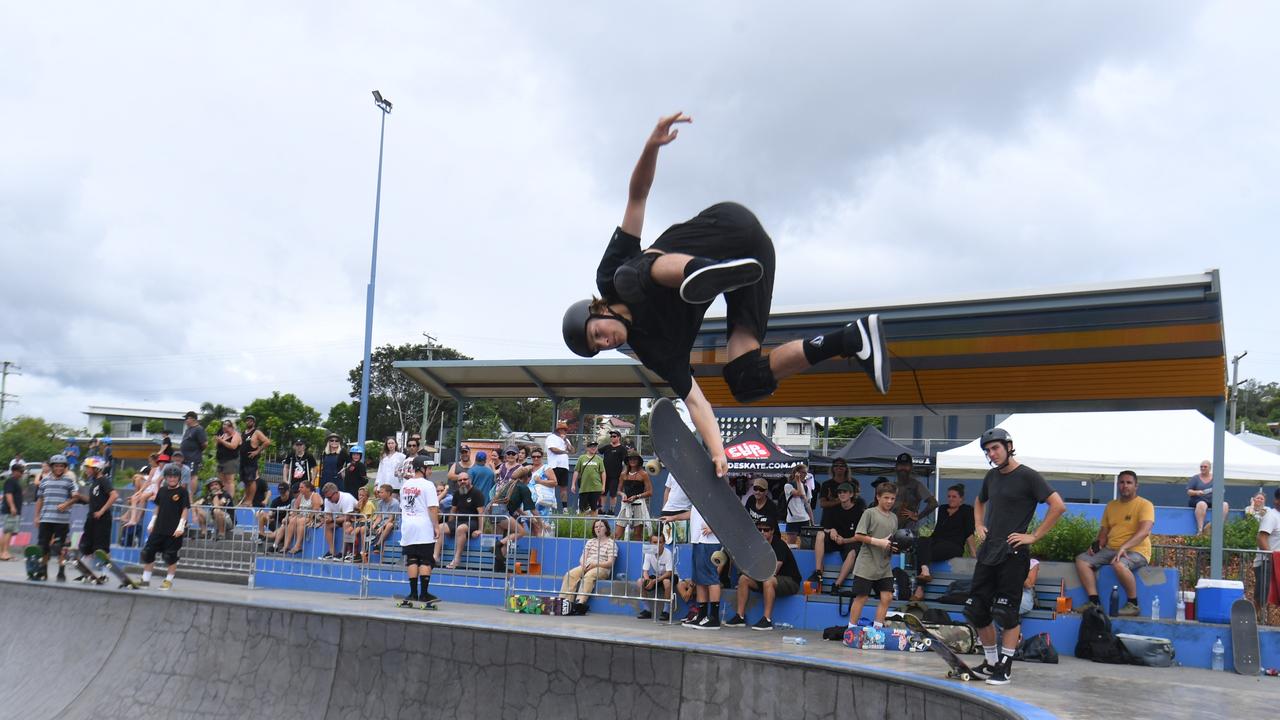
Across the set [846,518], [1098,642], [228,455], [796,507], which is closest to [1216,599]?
[1098,642]

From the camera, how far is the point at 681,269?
14.2ft

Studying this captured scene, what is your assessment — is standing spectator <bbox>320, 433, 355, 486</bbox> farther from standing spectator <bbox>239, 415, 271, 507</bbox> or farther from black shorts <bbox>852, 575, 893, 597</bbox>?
black shorts <bbox>852, 575, 893, 597</bbox>

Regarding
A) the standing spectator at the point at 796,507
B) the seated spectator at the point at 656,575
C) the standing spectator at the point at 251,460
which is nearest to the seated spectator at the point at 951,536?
the standing spectator at the point at 796,507

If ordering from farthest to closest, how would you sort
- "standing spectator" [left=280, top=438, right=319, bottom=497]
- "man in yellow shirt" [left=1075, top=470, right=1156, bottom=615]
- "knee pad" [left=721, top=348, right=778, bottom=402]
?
"standing spectator" [left=280, top=438, right=319, bottom=497], "man in yellow shirt" [left=1075, top=470, right=1156, bottom=615], "knee pad" [left=721, top=348, right=778, bottom=402]

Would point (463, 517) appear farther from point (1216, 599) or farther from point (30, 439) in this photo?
point (30, 439)

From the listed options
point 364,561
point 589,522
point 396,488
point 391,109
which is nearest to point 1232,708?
point 589,522

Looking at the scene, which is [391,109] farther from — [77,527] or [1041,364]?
[1041,364]

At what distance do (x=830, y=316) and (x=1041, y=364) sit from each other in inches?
101

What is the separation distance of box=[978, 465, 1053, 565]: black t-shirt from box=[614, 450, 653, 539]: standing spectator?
4.92 metres

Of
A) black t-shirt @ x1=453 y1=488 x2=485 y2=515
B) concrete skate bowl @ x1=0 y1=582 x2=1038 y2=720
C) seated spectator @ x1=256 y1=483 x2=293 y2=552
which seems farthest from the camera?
seated spectator @ x1=256 y1=483 x2=293 y2=552

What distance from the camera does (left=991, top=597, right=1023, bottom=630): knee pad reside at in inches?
274

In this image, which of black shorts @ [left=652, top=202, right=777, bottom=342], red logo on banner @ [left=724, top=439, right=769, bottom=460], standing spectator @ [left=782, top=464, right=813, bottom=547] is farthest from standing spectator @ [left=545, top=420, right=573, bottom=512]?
black shorts @ [left=652, top=202, right=777, bottom=342]

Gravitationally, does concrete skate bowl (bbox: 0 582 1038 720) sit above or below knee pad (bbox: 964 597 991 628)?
below

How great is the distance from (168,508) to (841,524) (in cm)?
865
